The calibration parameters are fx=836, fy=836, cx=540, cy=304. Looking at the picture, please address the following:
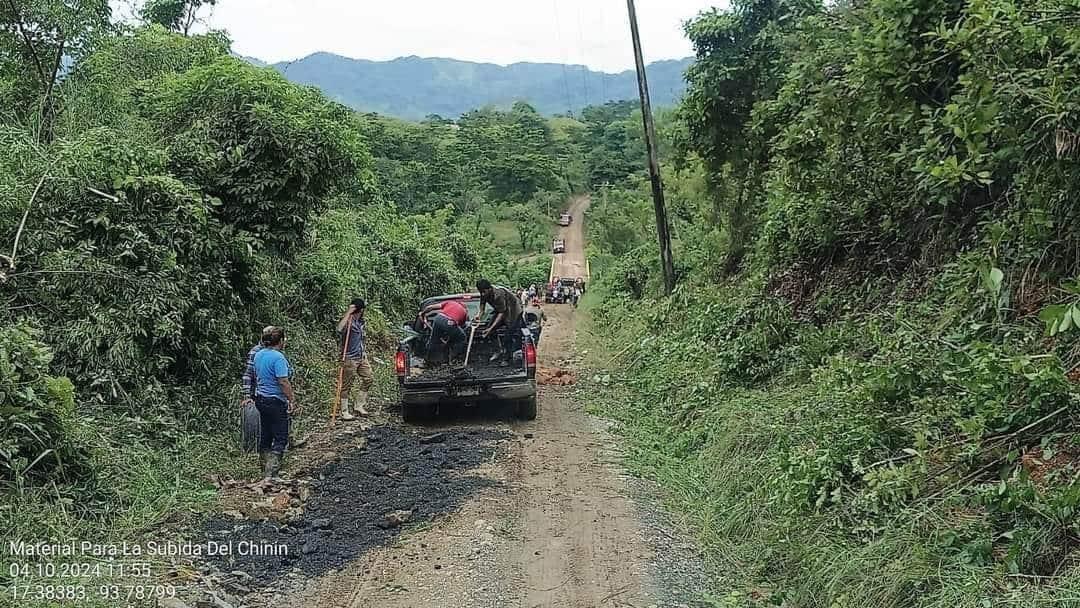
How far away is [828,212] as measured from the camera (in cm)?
1085

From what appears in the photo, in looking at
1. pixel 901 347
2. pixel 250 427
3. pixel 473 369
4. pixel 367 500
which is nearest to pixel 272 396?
pixel 250 427

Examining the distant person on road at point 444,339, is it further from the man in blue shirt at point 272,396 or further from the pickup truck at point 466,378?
the man in blue shirt at point 272,396

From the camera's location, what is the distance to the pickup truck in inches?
407

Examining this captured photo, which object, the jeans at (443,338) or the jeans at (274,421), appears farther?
the jeans at (443,338)

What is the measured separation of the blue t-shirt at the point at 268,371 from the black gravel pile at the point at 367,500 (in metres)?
1.01

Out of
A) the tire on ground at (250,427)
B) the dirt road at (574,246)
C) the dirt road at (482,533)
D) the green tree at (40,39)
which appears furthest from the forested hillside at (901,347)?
the dirt road at (574,246)

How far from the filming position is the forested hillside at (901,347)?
4676mm

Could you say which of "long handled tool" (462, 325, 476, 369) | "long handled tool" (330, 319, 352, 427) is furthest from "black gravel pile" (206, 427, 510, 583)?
"long handled tool" (462, 325, 476, 369)

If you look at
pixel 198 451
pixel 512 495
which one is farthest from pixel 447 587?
pixel 198 451

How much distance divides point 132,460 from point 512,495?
3.24 metres

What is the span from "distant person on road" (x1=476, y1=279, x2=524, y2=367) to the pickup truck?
0.09 m

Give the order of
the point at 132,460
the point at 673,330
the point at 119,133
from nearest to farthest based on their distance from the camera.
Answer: the point at 132,460 < the point at 119,133 < the point at 673,330

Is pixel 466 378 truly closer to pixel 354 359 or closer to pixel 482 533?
pixel 354 359

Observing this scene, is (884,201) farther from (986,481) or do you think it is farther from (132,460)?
(132,460)
